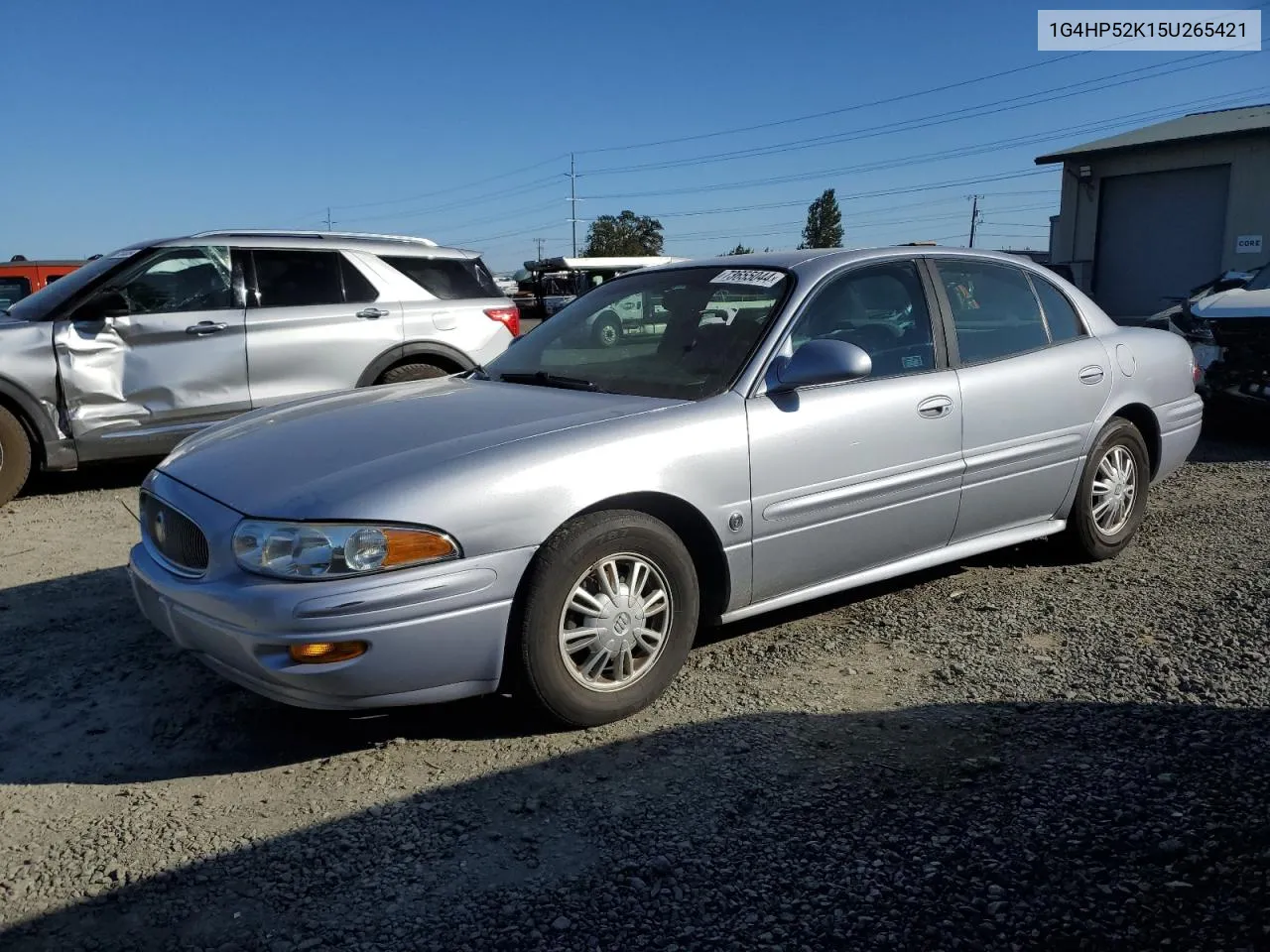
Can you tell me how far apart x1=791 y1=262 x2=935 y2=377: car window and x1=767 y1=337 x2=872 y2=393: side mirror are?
0.72 feet

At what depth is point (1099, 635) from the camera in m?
4.08

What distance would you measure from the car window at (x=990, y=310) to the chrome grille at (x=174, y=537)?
3018 millimetres

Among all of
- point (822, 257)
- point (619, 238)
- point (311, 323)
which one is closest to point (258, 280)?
point (311, 323)

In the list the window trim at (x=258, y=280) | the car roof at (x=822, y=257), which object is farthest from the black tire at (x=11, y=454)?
the car roof at (x=822, y=257)

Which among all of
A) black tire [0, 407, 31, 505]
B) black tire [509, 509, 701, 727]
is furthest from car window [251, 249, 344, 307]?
black tire [509, 509, 701, 727]

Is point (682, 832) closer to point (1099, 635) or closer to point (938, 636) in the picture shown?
point (938, 636)

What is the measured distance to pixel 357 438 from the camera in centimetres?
345

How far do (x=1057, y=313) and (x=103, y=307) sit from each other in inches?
223

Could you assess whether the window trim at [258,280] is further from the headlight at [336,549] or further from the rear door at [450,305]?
the headlight at [336,549]

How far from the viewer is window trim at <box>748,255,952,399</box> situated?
12.4 feet

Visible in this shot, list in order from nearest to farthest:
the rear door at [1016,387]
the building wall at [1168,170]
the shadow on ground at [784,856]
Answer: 1. the shadow on ground at [784,856]
2. the rear door at [1016,387]
3. the building wall at [1168,170]

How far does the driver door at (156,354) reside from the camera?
6562 millimetres

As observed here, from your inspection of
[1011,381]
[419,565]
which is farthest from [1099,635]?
[419,565]

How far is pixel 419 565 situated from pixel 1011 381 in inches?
108
